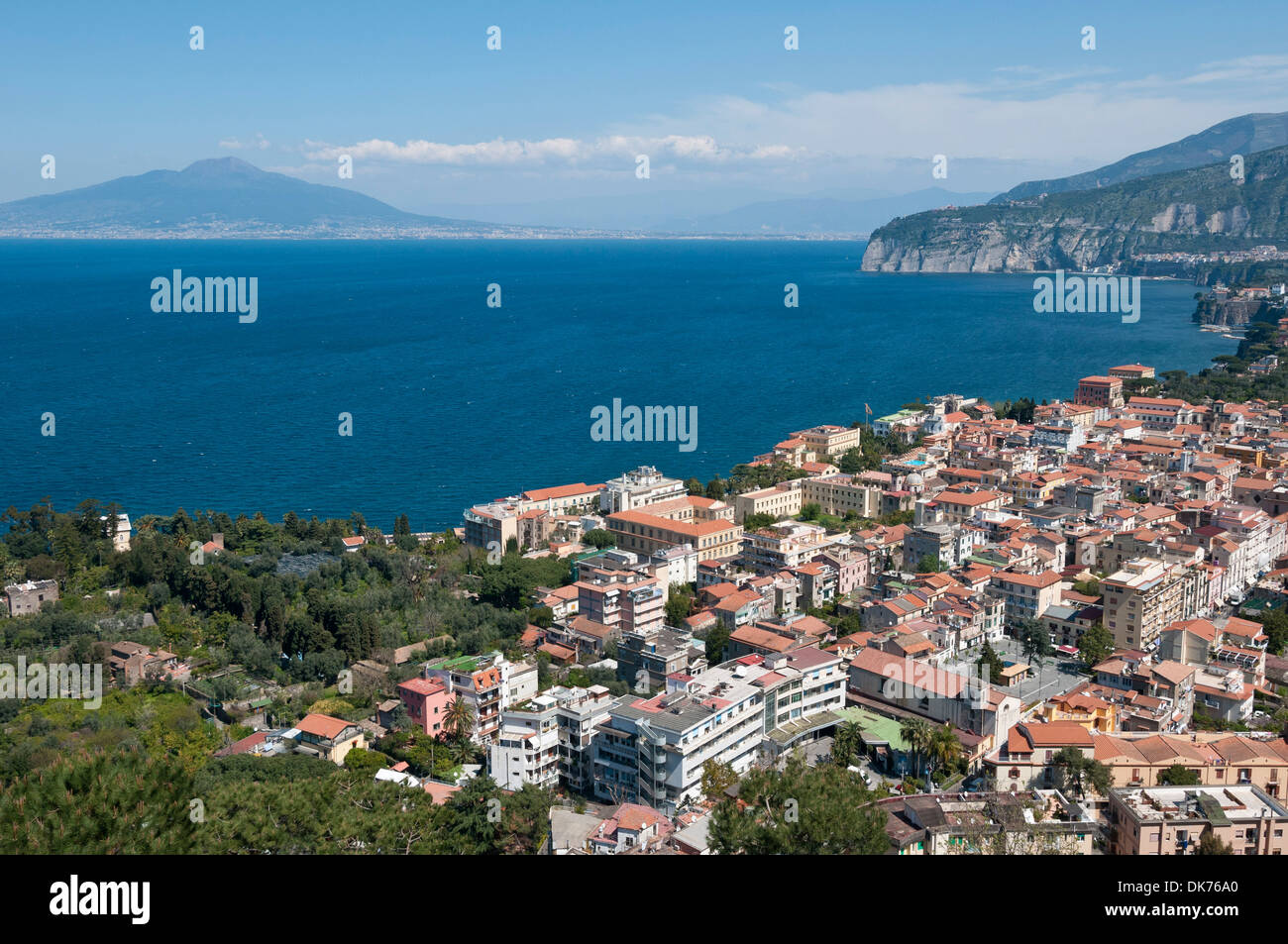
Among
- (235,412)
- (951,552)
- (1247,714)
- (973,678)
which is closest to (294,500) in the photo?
(235,412)

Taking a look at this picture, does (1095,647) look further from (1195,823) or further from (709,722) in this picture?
(709,722)

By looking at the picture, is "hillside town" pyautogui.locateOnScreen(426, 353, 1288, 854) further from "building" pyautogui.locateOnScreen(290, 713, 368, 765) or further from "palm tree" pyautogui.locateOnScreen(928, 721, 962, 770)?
"building" pyautogui.locateOnScreen(290, 713, 368, 765)

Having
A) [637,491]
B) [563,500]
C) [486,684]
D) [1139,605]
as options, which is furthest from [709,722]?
[563,500]

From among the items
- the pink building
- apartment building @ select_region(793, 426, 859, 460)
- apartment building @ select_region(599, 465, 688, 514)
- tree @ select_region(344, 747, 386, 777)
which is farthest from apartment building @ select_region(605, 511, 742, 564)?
tree @ select_region(344, 747, 386, 777)

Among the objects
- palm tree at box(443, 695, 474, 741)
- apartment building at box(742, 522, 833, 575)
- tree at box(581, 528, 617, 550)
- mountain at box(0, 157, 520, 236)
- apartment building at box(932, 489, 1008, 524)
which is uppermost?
mountain at box(0, 157, 520, 236)

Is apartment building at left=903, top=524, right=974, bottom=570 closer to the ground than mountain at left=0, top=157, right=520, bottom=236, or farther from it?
closer to the ground

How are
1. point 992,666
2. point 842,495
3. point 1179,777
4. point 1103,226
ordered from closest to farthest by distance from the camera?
point 1179,777, point 992,666, point 842,495, point 1103,226

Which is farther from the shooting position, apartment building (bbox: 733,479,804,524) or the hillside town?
apartment building (bbox: 733,479,804,524)
